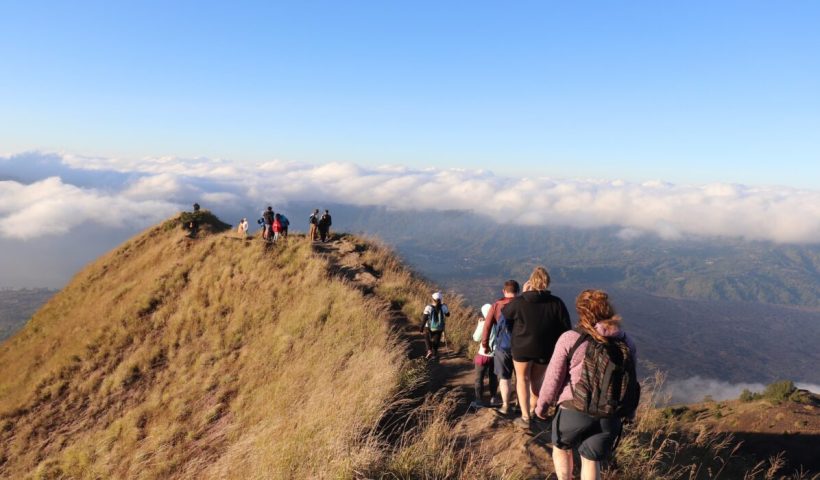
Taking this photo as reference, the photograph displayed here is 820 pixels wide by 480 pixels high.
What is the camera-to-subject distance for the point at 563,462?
4238 mm

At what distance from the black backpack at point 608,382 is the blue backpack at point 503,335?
8.37 feet

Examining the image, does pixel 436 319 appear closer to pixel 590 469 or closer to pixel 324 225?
pixel 590 469

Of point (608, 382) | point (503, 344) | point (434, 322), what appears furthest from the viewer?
point (434, 322)

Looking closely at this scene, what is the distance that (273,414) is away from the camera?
7473 millimetres

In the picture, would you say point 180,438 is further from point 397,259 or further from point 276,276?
point 397,259

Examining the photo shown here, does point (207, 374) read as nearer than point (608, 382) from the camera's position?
No

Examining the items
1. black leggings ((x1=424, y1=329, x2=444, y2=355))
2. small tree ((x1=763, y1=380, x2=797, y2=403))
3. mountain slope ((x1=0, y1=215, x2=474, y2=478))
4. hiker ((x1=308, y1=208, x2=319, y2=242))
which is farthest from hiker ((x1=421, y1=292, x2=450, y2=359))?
small tree ((x1=763, y1=380, x2=797, y2=403))

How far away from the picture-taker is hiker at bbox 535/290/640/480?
142 inches

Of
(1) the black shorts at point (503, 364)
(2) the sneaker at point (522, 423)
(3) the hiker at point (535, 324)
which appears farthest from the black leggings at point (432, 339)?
(3) the hiker at point (535, 324)

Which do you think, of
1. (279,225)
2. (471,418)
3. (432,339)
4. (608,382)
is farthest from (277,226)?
(608,382)

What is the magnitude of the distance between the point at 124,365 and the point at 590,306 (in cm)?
1451

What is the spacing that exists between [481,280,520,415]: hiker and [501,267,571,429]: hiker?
44 centimetres

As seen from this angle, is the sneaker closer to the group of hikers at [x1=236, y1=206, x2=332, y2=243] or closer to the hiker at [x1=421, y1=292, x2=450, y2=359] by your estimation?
the hiker at [x1=421, y1=292, x2=450, y2=359]

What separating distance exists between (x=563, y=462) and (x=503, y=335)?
92.4 inches
